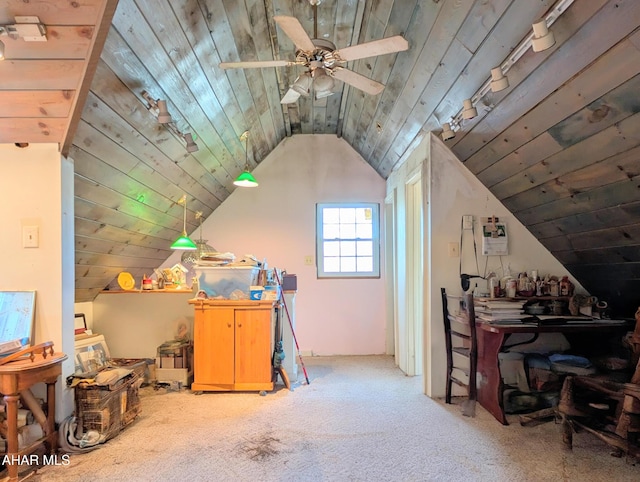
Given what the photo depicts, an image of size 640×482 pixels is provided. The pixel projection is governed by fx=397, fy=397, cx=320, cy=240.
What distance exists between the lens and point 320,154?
508 centimetres

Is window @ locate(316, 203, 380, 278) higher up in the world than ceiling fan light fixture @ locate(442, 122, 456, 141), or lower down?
lower down

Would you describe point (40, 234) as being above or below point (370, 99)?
below

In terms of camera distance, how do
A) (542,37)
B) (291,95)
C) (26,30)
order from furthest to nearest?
1. (291,95)
2. (26,30)
3. (542,37)

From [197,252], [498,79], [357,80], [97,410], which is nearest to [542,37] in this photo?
[498,79]

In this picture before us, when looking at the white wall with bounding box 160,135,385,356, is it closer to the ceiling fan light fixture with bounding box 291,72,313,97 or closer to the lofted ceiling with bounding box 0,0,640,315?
the lofted ceiling with bounding box 0,0,640,315

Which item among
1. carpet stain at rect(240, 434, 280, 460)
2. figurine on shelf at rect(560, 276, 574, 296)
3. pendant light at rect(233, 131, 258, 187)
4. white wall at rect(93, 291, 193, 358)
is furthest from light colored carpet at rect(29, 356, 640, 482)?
pendant light at rect(233, 131, 258, 187)

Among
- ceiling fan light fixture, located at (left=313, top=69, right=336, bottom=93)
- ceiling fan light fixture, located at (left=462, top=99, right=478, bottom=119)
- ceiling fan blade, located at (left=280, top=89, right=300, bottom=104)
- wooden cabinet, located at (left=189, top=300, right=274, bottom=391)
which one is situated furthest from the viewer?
wooden cabinet, located at (left=189, top=300, right=274, bottom=391)

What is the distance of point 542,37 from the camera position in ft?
4.97

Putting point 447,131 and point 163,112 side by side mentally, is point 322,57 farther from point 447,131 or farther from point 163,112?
point 447,131

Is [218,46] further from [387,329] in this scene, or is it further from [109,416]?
[387,329]

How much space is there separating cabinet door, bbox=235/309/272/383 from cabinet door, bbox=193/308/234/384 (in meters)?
0.07

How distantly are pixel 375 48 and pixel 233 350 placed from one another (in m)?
2.56

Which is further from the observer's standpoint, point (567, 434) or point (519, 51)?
point (567, 434)

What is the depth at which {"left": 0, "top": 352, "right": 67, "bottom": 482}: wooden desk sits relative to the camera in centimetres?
195
